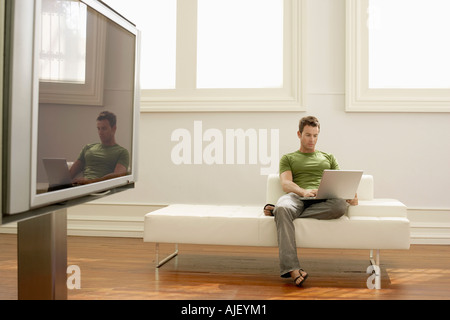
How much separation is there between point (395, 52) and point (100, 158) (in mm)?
3397

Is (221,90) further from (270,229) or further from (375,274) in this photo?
(375,274)

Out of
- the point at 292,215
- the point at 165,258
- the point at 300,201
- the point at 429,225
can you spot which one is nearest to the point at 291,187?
the point at 300,201

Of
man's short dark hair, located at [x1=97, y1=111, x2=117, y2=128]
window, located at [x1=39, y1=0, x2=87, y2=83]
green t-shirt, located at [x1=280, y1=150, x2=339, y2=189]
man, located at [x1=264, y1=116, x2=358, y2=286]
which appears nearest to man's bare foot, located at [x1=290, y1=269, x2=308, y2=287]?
man, located at [x1=264, y1=116, x2=358, y2=286]

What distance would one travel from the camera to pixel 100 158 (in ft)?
6.45

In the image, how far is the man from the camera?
305 cm

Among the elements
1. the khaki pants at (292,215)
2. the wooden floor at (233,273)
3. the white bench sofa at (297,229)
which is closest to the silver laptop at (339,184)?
the khaki pants at (292,215)

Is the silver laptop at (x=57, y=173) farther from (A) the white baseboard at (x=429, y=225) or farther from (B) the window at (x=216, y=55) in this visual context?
(A) the white baseboard at (x=429, y=225)

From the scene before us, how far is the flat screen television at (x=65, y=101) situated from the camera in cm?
133

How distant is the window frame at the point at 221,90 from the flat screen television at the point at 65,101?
2.28 meters

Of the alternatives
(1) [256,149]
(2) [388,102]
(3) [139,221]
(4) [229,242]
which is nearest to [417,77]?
(2) [388,102]

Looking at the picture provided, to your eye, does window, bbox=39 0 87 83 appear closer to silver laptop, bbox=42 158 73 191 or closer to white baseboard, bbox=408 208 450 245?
silver laptop, bbox=42 158 73 191

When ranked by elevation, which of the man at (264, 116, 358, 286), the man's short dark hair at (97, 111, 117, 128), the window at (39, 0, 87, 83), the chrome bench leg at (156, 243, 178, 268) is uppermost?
the window at (39, 0, 87, 83)

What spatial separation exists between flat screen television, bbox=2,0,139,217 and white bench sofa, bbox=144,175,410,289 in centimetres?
108
